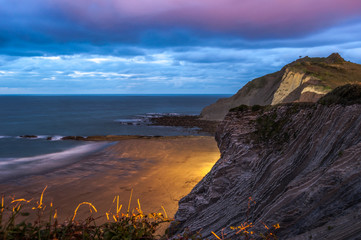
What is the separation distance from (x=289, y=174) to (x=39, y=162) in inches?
1048

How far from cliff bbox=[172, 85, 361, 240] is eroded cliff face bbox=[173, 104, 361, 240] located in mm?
11

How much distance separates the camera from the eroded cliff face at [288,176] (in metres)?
4.21

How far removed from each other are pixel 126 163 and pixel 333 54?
188 ft

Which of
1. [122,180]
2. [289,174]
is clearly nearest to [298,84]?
[122,180]

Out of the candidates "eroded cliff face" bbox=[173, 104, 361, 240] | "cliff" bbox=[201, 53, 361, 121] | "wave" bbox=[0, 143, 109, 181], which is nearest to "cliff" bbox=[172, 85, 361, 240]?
"eroded cliff face" bbox=[173, 104, 361, 240]

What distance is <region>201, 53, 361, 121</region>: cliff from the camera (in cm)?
3207

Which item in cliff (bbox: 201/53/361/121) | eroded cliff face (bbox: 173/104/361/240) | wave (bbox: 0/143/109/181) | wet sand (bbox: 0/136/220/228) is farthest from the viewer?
cliff (bbox: 201/53/361/121)

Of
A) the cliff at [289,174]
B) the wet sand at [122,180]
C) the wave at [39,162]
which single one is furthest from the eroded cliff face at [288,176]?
the wave at [39,162]

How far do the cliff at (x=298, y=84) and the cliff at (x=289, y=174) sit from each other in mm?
11926

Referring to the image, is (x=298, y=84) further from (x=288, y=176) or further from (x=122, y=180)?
(x=288, y=176)

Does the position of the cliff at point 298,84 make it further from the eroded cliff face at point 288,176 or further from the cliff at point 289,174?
the eroded cliff face at point 288,176

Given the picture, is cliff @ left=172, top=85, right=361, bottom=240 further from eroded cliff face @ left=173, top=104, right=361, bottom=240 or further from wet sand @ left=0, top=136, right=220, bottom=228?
wet sand @ left=0, top=136, right=220, bottom=228

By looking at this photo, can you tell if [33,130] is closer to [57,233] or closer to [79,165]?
[79,165]

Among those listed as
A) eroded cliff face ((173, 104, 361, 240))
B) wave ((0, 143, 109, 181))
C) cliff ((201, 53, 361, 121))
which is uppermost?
cliff ((201, 53, 361, 121))
